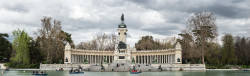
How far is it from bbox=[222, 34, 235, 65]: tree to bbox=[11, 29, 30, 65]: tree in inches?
2558

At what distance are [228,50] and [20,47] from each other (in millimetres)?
68141

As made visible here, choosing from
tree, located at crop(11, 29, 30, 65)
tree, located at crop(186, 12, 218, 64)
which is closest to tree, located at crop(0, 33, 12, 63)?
tree, located at crop(11, 29, 30, 65)

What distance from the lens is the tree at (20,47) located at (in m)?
80.6

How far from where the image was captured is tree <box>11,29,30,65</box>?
3174 inches

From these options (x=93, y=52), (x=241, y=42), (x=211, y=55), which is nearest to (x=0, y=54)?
(x=93, y=52)

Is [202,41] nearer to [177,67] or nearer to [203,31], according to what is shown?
[203,31]

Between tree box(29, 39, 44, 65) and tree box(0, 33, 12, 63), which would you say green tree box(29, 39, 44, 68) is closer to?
tree box(29, 39, 44, 65)

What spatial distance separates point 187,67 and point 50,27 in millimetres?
42330

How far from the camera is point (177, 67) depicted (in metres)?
69.8

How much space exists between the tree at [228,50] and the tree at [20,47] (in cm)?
6496

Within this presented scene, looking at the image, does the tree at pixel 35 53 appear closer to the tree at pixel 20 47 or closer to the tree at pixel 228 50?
the tree at pixel 20 47

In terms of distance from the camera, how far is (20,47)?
80.8m

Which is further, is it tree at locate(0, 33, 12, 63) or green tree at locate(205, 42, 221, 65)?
tree at locate(0, 33, 12, 63)

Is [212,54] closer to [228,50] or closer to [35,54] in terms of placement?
[228,50]
